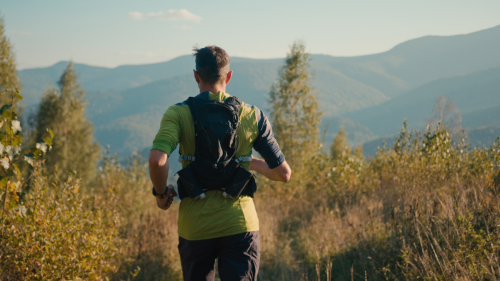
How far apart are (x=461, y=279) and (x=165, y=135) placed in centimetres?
276

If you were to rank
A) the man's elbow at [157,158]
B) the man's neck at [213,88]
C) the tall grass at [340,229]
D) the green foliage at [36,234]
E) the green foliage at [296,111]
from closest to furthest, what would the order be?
the man's elbow at [157,158] → the man's neck at [213,88] → the green foliage at [36,234] → the tall grass at [340,229] → the green foliage at [296,111]

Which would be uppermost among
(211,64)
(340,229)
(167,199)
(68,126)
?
(211,64)

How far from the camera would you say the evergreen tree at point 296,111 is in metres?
12.5

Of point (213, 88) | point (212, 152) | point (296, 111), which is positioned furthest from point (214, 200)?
point (296, 111)

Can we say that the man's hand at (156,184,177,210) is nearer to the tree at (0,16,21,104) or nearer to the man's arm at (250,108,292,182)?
the man's arm at (250,108,292,182)

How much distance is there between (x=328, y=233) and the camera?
19.5 feet

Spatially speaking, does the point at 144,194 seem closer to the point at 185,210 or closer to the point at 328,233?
the point at 328,233

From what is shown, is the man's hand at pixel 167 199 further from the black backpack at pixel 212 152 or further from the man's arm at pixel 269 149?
the man's arm at pixel 269 149

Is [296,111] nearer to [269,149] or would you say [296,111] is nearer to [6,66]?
[269,149]

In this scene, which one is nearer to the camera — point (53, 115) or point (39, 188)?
point (39, 188)

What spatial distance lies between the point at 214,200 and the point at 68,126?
26.7 m

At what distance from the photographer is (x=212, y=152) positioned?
2105 millimetres

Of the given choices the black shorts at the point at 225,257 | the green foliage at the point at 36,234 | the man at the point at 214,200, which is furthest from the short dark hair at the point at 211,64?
the green foliage at the point at 36,234

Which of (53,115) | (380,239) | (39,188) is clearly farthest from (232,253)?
(53,115)
